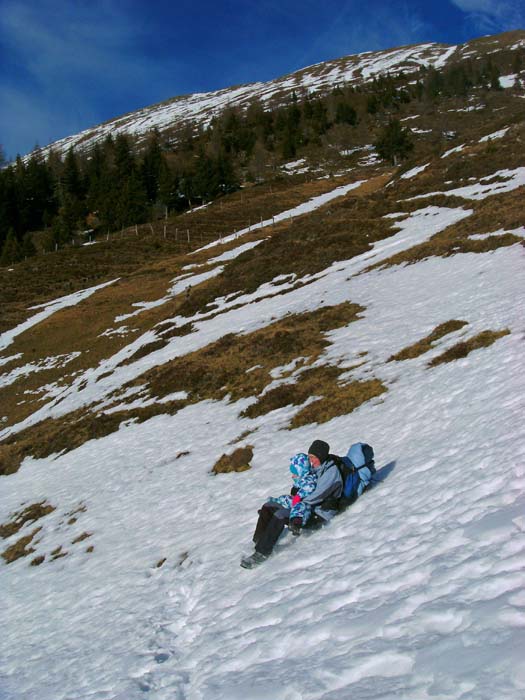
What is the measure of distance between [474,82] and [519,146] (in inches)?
5844

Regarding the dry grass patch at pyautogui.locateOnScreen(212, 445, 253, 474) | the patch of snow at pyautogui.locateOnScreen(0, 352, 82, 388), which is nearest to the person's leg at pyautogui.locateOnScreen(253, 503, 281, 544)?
the dry grass patch at pyautogui.locateOnScreen(212, 445, 253, 474)

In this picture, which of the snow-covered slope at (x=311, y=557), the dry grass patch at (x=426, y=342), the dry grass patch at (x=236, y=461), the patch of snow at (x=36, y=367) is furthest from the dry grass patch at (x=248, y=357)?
the patch of snow at (x=36, y=367)

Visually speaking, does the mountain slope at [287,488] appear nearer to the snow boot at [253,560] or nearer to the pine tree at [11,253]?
the snow boot at [253,560]

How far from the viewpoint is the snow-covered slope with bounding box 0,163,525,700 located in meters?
4.54

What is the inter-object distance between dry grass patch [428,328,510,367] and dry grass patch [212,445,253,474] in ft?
18.2

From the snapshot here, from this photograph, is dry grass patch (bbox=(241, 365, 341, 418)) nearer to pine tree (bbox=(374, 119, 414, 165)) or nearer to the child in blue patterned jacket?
the child in blue patterned jacket

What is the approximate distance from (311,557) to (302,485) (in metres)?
1.21

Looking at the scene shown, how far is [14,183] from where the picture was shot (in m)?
117

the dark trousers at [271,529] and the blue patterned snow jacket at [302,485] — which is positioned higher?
the blue patterned snow jacket at [302,485]

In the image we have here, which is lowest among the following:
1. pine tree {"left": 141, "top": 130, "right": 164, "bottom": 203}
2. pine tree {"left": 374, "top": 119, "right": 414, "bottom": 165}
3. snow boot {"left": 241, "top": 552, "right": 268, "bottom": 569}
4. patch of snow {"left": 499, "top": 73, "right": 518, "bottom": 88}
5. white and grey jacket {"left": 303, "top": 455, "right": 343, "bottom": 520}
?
snow boot {"left": 241, "top": 552, "right": 268, "bottom": 569}

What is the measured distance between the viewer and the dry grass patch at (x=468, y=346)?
1296 cm

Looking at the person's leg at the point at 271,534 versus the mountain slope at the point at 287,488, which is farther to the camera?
the person's leg at the point at 271,534

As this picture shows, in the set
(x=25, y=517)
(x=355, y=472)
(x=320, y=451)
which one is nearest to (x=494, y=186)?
(x=355, y=472)

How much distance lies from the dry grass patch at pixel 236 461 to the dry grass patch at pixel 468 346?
18.2 ft
